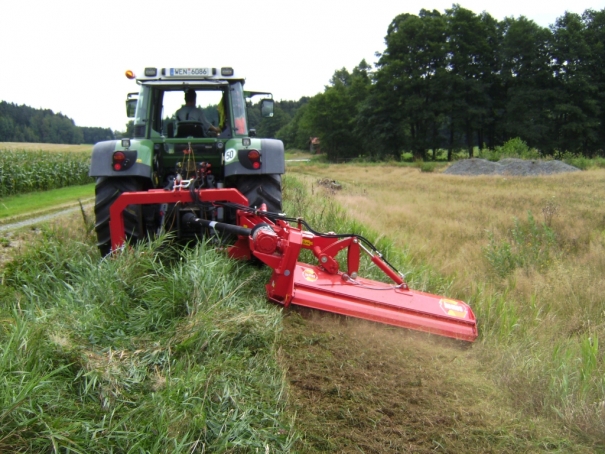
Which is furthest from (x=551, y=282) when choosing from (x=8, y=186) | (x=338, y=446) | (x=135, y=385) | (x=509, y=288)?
(x=8, y=186)

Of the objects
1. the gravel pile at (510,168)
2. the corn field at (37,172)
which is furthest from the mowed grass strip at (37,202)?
the gravel pile at (510,168)

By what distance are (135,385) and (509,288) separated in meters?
3.99

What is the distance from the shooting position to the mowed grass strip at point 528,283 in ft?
9.26

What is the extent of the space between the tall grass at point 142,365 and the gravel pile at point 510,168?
66.0 feet

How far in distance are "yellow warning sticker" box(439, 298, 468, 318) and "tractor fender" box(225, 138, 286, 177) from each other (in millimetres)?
1835

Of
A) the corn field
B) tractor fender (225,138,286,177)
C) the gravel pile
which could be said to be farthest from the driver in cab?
the gravel pile

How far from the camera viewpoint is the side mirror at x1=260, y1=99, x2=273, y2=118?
18.8 ft

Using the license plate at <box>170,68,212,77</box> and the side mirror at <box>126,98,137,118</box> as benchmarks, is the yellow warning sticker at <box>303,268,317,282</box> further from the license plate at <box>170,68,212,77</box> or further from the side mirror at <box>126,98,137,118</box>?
the side mirror at <box>126,98,137,118</box>

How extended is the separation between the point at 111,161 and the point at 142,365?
8.71 ft

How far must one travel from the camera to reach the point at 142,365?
2.40m

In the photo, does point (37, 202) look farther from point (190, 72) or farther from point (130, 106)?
point (190, 72)

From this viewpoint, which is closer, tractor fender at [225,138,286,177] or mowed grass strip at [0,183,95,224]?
tractor fender at [225,138,286,177]

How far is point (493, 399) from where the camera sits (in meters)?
2.71

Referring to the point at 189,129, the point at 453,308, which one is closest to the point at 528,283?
the point at 453,308
